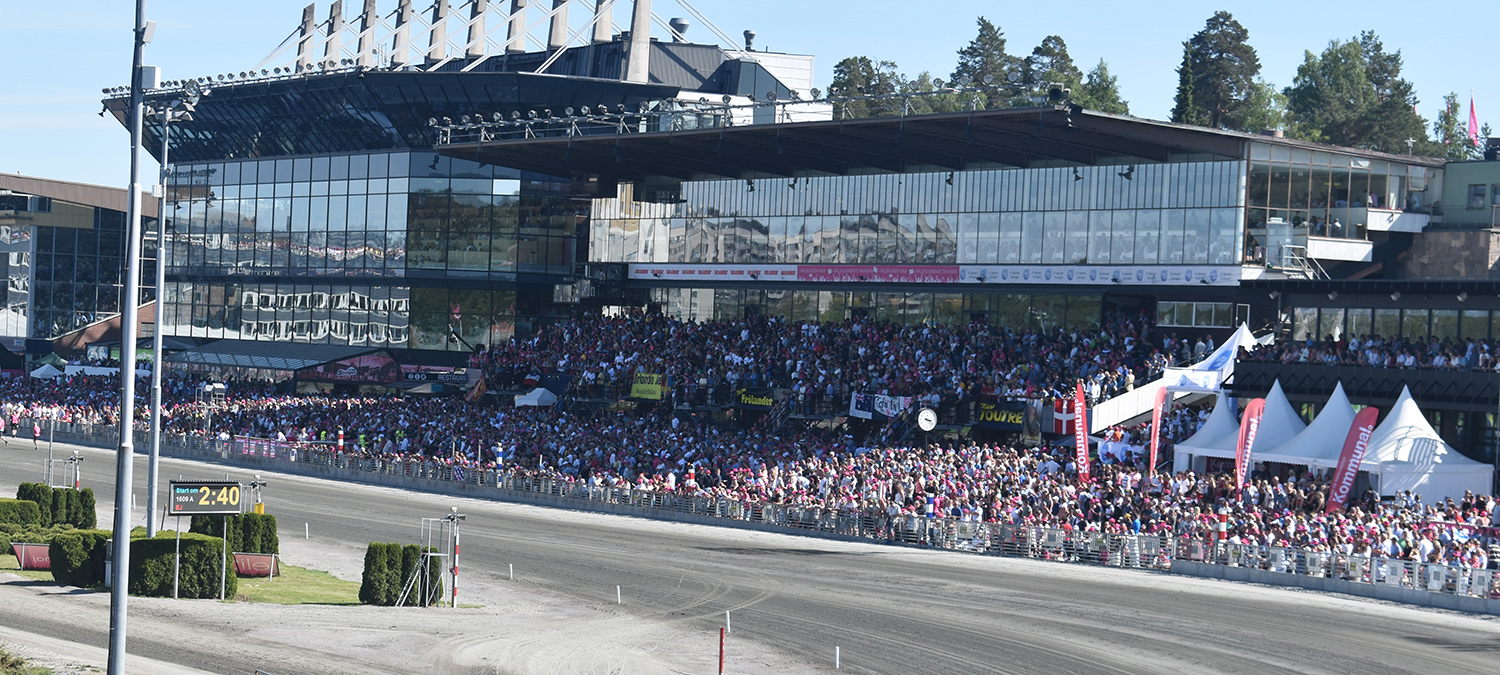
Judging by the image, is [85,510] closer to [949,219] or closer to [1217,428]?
[1217,428]

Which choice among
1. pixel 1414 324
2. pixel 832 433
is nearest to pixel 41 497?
pixel 832 433

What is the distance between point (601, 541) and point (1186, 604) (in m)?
15.1

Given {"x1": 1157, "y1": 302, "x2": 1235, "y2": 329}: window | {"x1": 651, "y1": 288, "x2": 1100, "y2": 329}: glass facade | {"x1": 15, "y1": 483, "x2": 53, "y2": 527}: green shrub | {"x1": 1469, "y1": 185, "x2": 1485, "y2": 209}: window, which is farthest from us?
{"x1": 651, "y1": 288, "x2": 1100, "y2": 329}: glass facade

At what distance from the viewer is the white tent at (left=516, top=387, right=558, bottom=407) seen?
60.1 meters

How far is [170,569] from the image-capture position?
28.9m

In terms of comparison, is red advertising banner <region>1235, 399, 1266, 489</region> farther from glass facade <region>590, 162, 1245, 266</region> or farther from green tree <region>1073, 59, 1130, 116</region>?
green tree <region>1073, 59, 1130, 116</region>

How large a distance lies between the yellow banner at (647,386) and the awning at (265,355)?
66.0ft

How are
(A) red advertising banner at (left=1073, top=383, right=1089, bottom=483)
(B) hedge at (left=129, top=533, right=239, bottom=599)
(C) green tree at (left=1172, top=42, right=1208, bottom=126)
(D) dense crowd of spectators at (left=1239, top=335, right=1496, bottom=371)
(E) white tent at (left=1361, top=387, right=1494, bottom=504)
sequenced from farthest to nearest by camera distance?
(C) green tree at (left=1172, top=42, right=1208, bottom=126), (D) dense crowd of spectators at (left=1239, top=335, right=1496, bottom=371), (A) red advertising banner at (left=1073, top=383, right=1089, bottom=483), (E) white tent at (left=1361, top=387, right=1494, bottom=504), (B) hedge at (left=129, top=533, right=239, bottom=599)

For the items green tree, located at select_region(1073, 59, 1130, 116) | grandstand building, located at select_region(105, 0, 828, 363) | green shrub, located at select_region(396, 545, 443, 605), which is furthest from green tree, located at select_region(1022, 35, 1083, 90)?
green shrub, located at select_region(396, 545, 443, 605)

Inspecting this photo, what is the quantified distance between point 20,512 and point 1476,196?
4427 centimetres

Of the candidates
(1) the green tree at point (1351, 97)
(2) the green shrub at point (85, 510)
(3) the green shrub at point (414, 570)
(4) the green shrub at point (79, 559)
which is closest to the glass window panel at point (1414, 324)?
(3) the green shrub at point (414, 570)

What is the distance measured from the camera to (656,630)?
2753cm

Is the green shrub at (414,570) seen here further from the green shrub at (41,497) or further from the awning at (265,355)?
the awning at (265,355)

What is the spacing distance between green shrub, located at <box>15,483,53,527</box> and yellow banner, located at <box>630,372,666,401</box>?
23.7 m
